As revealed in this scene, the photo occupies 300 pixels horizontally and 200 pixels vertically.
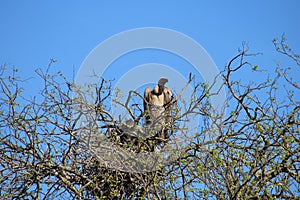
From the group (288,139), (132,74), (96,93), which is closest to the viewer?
(288,139)

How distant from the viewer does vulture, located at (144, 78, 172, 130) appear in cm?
1031

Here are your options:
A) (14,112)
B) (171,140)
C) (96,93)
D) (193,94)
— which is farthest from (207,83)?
(14,112)

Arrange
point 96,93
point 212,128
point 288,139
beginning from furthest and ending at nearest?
point 96,93 → point 212,128 → point 288,139

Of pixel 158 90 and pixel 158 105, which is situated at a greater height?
pixel 158 90

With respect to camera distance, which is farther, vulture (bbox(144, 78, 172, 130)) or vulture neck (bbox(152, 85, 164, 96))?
vulture neck (bbox(152, 85, 164, 96))

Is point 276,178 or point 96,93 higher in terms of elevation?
point 96,93

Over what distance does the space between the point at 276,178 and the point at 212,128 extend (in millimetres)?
1138

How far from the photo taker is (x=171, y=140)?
998 cm

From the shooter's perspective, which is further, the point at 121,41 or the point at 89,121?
the point at 121,41

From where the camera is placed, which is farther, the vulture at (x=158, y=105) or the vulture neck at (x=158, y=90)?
the vulture neck at (x=158, y=90)

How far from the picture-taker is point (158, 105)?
11.7 meters

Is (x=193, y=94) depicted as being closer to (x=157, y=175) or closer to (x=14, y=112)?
(x=157, y=175)

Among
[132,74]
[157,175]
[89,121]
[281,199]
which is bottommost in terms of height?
[281,199]

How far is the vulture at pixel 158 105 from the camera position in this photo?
10.3 m
